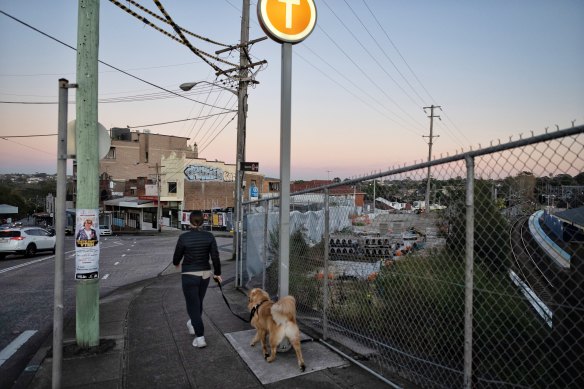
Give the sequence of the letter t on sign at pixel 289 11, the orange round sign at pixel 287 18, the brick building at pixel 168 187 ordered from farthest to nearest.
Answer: the brick building at pixel 168 187 < the letter t on sign at pixel 289 11 < the orange round sign at pixel 287 18

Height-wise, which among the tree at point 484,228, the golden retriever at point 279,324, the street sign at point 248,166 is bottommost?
the golden retriever at point 279,324

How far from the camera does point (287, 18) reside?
5.00m

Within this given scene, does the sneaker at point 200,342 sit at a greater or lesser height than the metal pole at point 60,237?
lesser

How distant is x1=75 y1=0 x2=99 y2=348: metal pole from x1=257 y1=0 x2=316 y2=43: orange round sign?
2294mm

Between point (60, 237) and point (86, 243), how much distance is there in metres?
1.44

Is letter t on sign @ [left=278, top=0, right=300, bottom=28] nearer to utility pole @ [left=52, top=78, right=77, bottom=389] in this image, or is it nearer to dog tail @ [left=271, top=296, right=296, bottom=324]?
utility pole @ [left=52, top=78, right=77, bottom=389]

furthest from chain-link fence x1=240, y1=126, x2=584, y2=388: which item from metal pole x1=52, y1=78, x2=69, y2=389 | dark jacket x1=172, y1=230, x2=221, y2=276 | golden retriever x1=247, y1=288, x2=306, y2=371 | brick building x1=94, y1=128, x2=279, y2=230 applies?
brick building x1=94, y1=128, x2=279, y2=230

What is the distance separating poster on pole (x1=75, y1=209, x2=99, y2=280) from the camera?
5.08 m

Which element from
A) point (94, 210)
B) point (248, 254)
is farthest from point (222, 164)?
point (94, 210)

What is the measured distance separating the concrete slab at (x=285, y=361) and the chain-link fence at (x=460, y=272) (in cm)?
31

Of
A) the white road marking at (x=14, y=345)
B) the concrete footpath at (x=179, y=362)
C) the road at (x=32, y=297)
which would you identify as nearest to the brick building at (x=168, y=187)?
the road at (x=32, y=297)

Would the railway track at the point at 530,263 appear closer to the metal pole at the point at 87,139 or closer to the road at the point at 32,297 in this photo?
the metal pole at the point at 87,139

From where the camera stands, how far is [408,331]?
4457 mm

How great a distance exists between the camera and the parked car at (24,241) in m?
18.8
